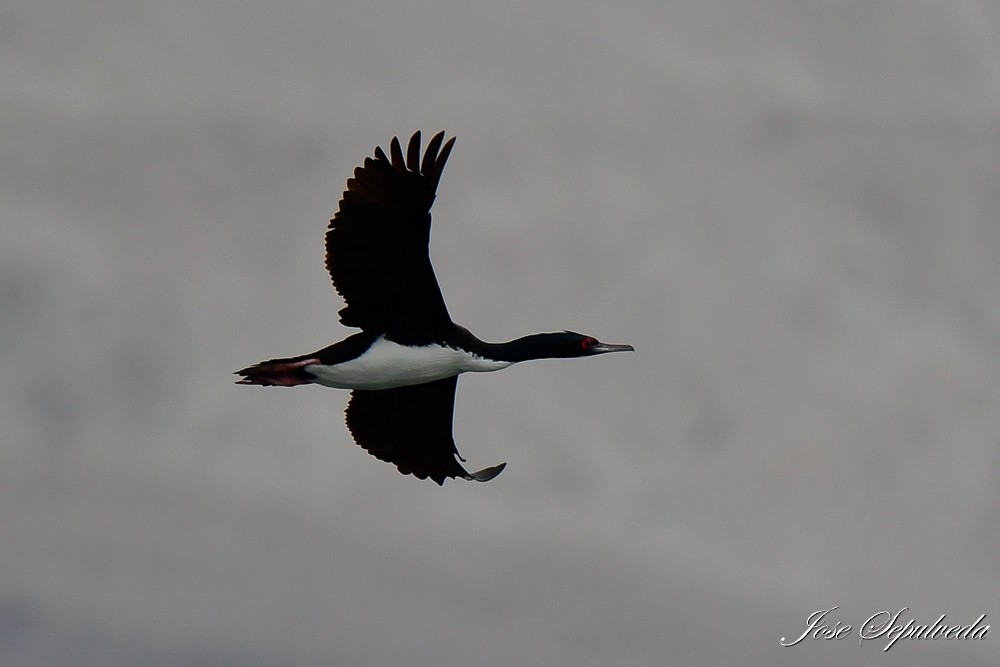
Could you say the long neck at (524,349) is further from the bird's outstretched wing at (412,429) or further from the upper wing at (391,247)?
the bird's outstretched wing at (412,429)

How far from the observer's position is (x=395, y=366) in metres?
27.9

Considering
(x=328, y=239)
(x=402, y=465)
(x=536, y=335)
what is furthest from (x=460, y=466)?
(x=328, y=239)

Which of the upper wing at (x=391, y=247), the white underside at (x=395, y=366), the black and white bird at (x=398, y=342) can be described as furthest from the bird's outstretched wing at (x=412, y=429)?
the upper wing at (x=391, y=247)

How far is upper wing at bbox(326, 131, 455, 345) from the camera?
85.1 ft

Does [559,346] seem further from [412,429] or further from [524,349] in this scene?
[412,429]

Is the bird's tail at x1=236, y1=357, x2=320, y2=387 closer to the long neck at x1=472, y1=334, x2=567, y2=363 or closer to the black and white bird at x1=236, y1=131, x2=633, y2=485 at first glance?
the black and white bird at x1=236, y1=131, x2=633, y2=485

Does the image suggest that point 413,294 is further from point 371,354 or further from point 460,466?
point 460,466

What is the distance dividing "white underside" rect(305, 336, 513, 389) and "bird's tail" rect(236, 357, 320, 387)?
0.12 metres

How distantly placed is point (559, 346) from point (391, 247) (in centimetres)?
392

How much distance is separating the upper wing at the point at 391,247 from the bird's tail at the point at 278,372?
101 centimetres

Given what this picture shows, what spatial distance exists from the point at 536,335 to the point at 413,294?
8.76 ft

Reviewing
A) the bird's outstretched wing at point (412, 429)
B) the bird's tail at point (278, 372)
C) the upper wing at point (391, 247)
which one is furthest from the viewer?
the bird's outstretched wing at point (412, 429)

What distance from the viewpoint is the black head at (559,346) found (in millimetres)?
28734

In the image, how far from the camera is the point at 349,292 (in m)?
27.3
